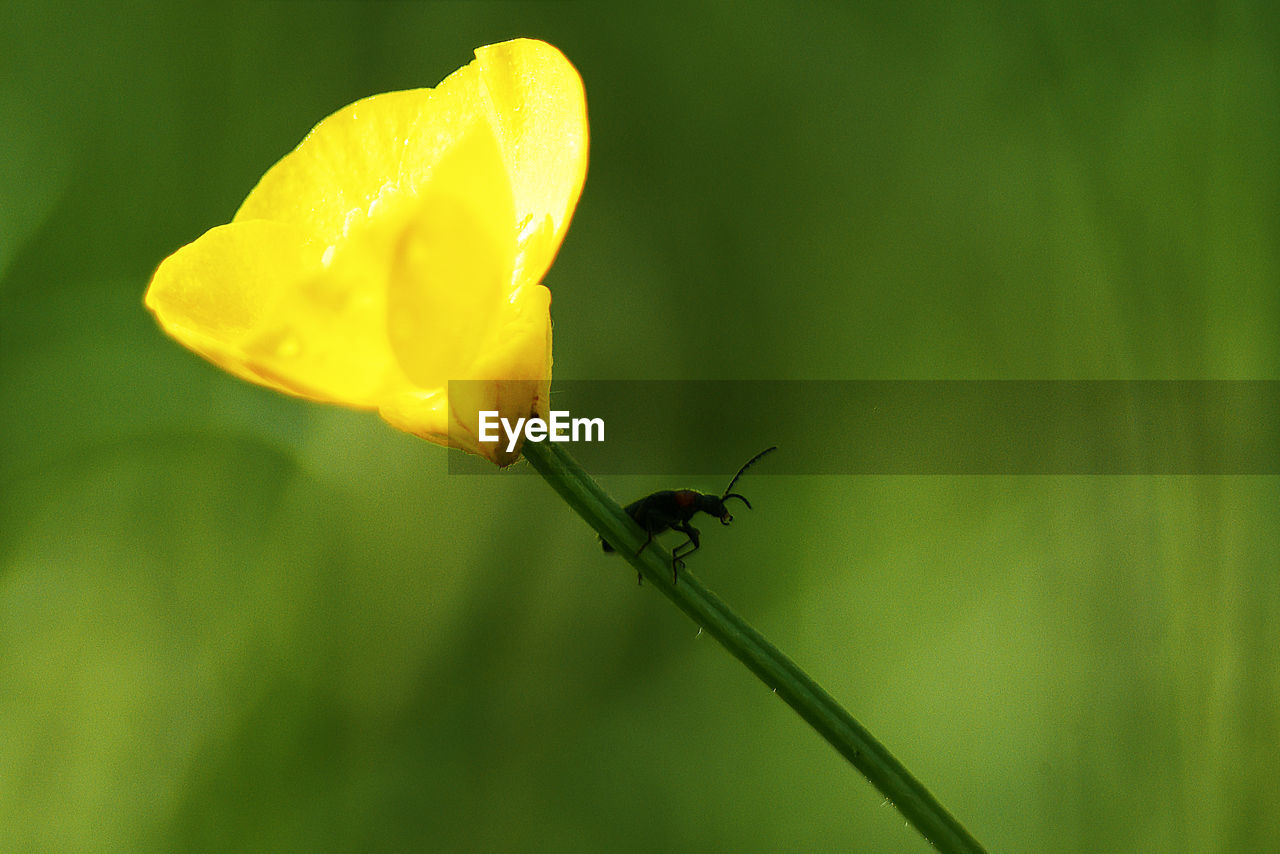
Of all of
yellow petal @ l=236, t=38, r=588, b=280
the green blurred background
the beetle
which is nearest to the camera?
the beetle

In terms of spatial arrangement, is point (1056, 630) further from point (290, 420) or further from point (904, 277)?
point (290, 420)

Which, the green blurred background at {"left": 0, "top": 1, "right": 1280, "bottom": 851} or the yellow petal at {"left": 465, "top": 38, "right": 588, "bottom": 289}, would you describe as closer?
the yellow petal at {"left": 465, "top": 38, "right": 588, "bottom": 289}

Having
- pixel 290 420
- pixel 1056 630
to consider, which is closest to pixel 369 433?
pixel 290 420

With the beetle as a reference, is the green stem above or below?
below

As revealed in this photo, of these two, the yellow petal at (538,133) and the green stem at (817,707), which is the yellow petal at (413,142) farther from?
the green stem at (817,707)

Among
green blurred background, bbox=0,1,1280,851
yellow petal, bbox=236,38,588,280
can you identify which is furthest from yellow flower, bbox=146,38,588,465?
green blurred background, bbox=0,1,1280,851

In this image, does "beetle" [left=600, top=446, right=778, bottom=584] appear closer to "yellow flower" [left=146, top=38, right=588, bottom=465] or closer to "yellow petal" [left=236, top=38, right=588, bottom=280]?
"yellow flower" [left=146, top=38, right=588, bottom=465]
